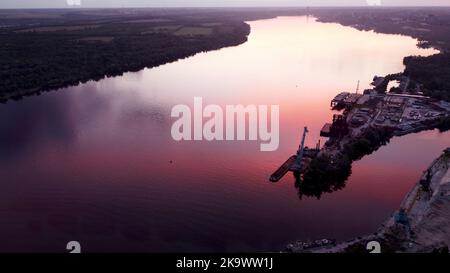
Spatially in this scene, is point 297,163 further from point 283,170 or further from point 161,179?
point 161,179

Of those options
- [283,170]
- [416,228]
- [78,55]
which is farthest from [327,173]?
[78,55]

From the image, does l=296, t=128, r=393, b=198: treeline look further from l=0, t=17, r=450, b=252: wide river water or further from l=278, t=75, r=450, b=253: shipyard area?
l=0, t=17, r=450, b=252: wide river water

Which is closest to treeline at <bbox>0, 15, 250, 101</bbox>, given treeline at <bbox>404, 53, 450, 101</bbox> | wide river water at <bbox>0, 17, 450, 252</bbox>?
wide river water at <bbox>0, 17, 450, 252</bbox>

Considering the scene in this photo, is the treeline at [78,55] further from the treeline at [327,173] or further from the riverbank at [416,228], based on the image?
the riverbank at [416,228]

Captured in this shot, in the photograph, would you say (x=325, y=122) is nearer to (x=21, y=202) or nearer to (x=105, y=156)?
(x=105, y=156)
